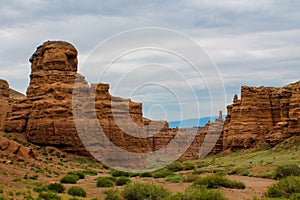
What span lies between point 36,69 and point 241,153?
38.2 metres

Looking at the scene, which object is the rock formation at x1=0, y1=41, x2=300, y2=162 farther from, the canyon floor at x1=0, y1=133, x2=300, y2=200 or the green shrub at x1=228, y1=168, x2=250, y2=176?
the green shrub at x1=228, y1=168, x2=250, y2=176

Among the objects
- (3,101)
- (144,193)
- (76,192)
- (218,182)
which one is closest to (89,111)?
(3,101)

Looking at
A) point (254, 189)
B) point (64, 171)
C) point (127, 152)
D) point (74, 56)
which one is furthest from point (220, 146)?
point (254, 189)

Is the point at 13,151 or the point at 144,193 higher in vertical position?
the point at 13,151

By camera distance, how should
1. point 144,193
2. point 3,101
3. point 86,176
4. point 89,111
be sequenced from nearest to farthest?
point 144,193
point 86,176
point 89,111
point 3,101

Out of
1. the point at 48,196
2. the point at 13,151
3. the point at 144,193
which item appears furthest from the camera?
the point at 13,151

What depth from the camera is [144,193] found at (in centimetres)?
2548

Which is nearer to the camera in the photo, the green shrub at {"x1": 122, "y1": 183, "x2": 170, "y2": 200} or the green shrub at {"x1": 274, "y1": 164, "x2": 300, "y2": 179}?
the green shrub at {"x1": 122, "y1": 183, "x2": 170, "y2": 200}

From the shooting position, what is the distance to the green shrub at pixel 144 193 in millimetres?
25234

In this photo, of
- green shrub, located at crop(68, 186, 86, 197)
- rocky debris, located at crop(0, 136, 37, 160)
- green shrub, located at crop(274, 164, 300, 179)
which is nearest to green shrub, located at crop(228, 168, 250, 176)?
green shrub, located at crop(274, 164, 300, 179)

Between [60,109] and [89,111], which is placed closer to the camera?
[60,109]

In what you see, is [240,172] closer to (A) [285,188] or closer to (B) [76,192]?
(A) [285,188]

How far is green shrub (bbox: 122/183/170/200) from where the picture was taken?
25234 mm

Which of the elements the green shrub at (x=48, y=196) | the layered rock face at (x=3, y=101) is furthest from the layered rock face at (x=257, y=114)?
the green shrub at (x=48, y=196)
